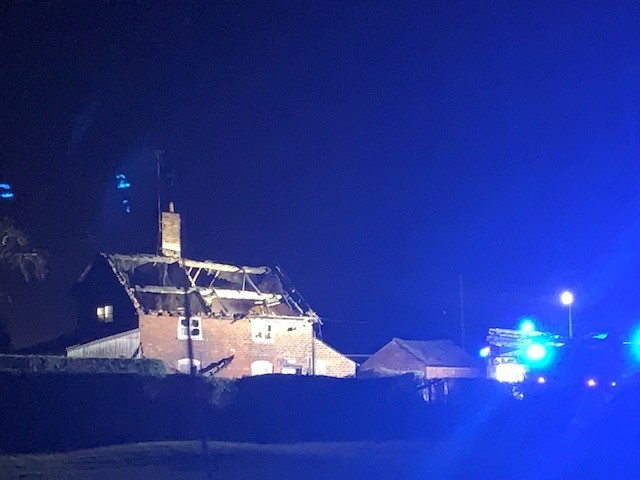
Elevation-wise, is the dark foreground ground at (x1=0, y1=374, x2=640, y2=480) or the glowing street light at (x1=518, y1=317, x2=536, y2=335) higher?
the glowing street light at (x1=518, y1=317, x2=536, y2=335)

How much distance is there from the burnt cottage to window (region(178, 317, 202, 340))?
0.05 m

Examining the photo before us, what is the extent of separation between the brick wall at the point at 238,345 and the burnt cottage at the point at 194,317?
44mm

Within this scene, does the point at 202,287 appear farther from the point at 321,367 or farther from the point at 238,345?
the point at 321,367

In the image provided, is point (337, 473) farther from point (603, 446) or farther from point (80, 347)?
point (80, 347)

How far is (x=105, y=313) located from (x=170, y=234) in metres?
4.82

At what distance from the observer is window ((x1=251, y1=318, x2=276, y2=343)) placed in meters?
43.3

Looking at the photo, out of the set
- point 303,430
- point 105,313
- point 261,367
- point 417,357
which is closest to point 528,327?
point 303,430

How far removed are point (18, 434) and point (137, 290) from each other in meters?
19.3

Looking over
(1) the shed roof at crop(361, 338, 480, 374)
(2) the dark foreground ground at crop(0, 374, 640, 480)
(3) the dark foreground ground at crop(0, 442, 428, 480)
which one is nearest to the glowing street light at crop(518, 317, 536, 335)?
(2) the dark foreground ground at crop(0, 374, 640, 480)

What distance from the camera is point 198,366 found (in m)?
41.5

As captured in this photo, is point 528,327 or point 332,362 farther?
point 332,362

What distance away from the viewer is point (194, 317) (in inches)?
1642

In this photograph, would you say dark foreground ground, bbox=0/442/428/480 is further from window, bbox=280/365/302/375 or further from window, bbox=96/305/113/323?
window, bbox=96/305/113/323

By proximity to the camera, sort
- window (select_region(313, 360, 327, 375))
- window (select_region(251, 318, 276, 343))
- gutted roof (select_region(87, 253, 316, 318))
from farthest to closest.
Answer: window (select_region(313, 360, 327, 375))
window (select_region(251, 318, 276, 343))
gutted roof (select_region(87, 253, 316, 318))
